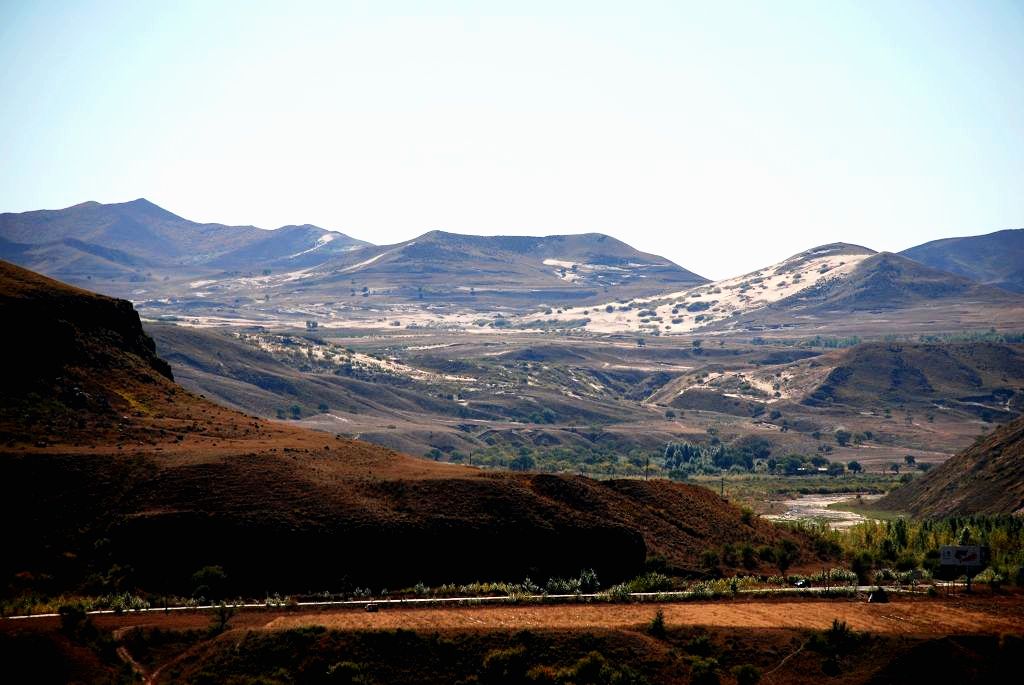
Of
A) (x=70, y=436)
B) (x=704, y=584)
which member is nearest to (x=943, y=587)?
(x=704, y=584)

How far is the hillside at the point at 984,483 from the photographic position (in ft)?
A: 556

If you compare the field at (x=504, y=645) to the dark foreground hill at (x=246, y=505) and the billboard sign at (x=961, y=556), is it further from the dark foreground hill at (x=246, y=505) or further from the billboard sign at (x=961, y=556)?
the billboard sign at (x=961, y=556)

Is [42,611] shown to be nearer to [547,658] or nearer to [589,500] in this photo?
[547,658]

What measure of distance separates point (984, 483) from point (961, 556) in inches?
3311

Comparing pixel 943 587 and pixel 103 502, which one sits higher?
pixel 103 502

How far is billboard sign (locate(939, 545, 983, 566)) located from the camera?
3953 inches

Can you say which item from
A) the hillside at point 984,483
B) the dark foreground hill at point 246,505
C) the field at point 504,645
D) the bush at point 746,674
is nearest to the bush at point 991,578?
the field at point 504,645

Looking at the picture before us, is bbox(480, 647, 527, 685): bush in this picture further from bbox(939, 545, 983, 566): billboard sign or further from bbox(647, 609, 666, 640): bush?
bbox(939, 545, 983, 566): billboard sign

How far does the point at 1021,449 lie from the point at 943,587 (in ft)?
304

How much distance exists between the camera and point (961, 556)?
10125cm

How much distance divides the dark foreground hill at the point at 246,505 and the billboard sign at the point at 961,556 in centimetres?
1531

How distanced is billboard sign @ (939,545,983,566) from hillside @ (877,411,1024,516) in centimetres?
6182

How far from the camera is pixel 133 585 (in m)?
90.3

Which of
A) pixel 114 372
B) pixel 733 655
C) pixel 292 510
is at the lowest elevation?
pixel 733 655
